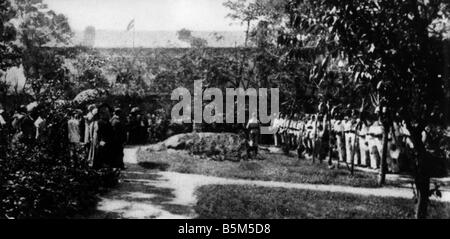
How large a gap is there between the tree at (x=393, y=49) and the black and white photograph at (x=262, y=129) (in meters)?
0.01

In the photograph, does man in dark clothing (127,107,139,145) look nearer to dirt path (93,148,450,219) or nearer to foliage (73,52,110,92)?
foliage (73,52,110,92)

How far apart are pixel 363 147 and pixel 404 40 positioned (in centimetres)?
1014

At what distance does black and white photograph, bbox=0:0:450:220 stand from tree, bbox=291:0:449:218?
15 mm

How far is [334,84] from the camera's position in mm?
4977

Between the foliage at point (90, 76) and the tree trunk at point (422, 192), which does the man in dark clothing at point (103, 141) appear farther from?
the foliage at point (90, 76)

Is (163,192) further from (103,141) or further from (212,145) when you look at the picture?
(212,145)

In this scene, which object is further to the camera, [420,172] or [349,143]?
[349,143]

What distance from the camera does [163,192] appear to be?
952 cm

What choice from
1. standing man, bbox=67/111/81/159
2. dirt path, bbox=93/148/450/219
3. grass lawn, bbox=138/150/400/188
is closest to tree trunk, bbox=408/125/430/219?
dirt path, bbox=93/148/450/219

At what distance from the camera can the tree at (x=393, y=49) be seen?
453cm

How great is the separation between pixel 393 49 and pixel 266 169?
8.67 meters

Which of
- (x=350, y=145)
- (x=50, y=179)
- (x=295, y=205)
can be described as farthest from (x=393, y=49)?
(x=350, y=145)

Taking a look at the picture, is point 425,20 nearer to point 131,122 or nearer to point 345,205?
point 345,205
